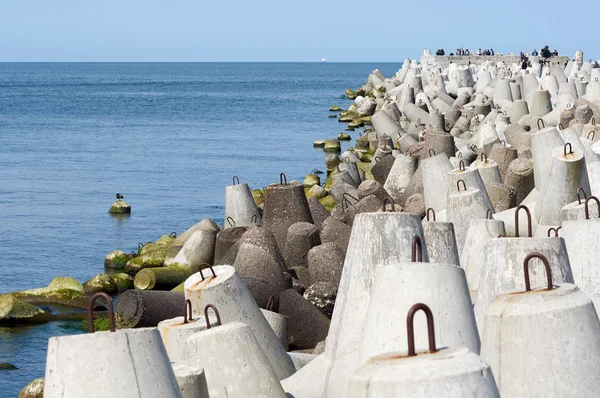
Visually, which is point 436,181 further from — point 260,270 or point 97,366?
point 97,366

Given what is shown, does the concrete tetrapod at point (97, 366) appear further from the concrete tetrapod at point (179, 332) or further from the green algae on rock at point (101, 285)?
the green algae on rock at point (101, 285)

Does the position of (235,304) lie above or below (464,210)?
below

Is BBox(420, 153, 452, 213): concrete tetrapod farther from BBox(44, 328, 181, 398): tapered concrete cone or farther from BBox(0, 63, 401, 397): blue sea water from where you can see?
BBox(44, 328, 181, 398): tapered concrete cone

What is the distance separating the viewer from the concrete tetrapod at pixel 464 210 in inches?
→ 349

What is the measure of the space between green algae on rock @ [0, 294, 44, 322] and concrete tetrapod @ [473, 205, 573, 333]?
6.97m

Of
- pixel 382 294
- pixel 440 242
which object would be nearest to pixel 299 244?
pixel 440 242

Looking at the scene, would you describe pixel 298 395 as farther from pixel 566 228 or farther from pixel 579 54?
pixel 579 54

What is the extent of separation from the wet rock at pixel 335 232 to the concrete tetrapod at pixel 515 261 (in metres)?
6.04

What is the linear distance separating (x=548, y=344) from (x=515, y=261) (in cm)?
95

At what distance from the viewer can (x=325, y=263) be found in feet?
33.6

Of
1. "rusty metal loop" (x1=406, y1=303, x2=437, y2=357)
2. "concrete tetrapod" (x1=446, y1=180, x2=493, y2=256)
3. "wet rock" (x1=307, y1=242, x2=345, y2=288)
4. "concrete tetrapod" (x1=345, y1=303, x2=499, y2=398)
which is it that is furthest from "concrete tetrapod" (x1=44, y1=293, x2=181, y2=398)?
"wet rock" (x1=307, y1=242, x2=345, y2=288)

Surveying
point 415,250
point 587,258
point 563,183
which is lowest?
point 587,258

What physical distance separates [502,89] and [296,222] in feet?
48.5

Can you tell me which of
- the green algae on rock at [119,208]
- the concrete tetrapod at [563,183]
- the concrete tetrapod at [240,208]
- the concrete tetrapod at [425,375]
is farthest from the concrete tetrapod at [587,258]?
the green algae on rock at [119,208]
